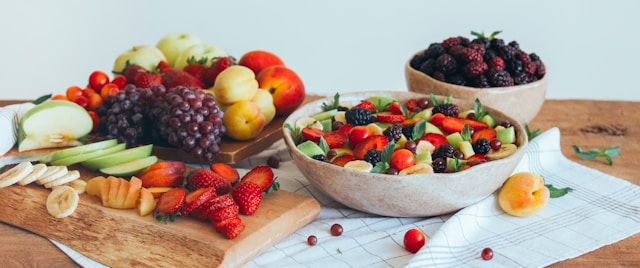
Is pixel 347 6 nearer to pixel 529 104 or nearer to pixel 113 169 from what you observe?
pixel 529 104

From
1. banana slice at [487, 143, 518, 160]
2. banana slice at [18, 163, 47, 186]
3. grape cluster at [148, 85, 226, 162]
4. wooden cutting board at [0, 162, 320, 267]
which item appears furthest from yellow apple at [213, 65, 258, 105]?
banana slice at [487, 143, 518, 160]

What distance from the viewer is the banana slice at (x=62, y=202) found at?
220 centimetres

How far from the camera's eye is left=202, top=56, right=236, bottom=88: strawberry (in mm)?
3131

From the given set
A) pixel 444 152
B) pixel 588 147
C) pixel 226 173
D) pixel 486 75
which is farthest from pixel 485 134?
pixel 226 173

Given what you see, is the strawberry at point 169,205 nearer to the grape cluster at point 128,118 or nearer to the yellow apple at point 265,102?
the grape cluster at point 128,118

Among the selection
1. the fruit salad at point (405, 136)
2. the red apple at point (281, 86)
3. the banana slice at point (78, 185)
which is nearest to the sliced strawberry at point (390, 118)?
the fruit salad at point (405, 136)

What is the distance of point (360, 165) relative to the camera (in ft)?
7.17

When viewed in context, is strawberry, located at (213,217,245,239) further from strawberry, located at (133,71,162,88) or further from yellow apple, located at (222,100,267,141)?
strawberry, located at (133,71,162,88)

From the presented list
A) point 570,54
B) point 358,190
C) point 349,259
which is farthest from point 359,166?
point 570,54

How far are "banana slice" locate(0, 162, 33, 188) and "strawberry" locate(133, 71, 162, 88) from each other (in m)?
0.71

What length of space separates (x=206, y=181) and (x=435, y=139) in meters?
0.71

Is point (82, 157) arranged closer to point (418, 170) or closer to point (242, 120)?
point (242, 120)

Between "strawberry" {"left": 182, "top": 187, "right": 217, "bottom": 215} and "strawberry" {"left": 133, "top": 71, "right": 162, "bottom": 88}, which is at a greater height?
"strawberry" {"left": 133, "top": 71, "right": 162, "bottom": 88}

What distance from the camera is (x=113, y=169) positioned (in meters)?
2.46
